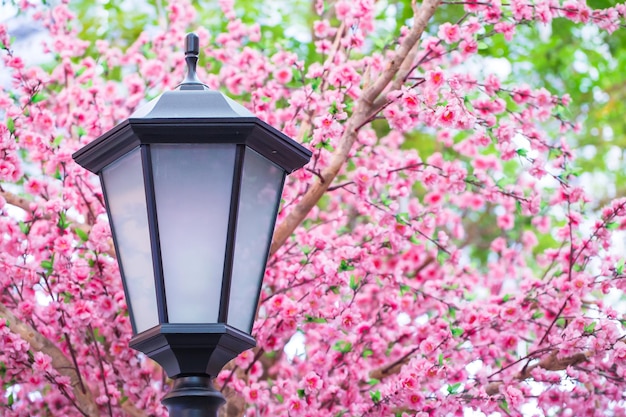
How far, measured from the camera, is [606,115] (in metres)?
8.34

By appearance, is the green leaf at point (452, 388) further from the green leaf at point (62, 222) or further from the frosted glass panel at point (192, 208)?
the green leaf at point (62, 222)

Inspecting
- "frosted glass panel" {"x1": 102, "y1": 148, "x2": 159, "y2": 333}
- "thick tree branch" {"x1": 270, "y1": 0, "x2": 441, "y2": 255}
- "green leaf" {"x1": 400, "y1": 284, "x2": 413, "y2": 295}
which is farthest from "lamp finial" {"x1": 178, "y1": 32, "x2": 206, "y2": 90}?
"green leaf" {"x1": 400, "y1": 284, "x2": 413, "y2": 295}

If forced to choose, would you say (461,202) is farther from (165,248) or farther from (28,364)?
(165,248)

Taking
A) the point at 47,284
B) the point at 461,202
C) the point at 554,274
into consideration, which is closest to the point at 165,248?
the point at 47,284

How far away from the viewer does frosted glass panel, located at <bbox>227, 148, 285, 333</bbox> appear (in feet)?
7.72

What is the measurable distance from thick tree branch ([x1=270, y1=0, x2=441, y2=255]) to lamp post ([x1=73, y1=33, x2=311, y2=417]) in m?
1.51

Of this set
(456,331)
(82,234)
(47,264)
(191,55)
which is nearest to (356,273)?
(456,331)

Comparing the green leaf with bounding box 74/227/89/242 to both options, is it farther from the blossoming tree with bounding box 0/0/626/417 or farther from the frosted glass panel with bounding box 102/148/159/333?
the frosted glass panel with bounding box 102/148/159/333

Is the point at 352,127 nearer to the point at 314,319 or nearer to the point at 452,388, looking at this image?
the point at 314,319

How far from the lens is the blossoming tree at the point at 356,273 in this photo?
3.81 metres

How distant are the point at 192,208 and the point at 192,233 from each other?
65 millimetres

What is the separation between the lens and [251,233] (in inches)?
95.1

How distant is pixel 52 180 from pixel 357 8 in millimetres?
1804

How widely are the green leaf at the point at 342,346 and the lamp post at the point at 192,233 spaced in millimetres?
1745
